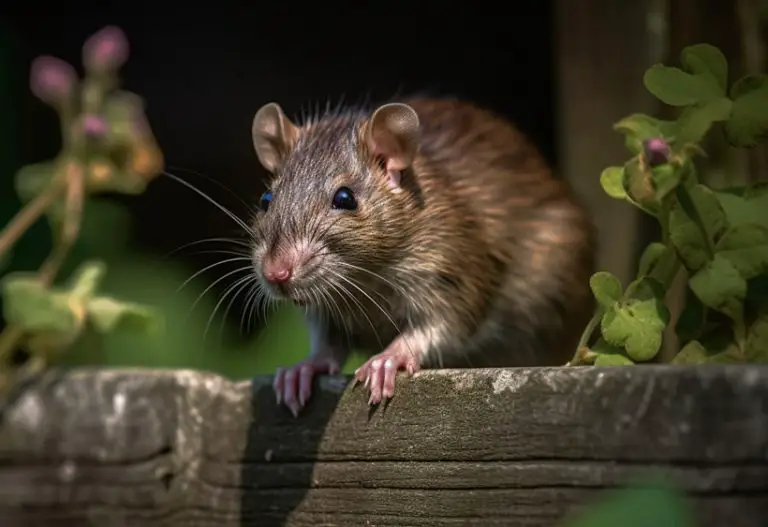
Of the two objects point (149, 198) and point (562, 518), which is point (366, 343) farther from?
point (149, 198)

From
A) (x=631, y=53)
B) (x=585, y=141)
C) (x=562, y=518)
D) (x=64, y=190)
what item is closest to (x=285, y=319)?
(x=64, y=190)

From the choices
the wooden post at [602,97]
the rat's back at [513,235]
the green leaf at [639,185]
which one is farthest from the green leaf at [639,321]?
the wooden post at [602,97]

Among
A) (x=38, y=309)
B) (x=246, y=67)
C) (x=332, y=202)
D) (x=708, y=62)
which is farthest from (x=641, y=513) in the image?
(x=246, y=67)

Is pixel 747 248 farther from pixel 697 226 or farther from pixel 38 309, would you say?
pixel 38 309

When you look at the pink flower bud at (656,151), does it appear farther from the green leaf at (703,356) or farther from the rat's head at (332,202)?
the rat's head at (332,202)

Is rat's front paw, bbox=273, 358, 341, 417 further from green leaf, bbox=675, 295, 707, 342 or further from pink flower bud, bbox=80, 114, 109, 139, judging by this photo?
pink flower bud, bbox=80, 114, 109, 139
